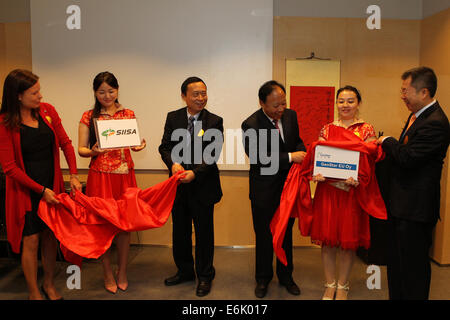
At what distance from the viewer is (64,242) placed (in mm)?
2650

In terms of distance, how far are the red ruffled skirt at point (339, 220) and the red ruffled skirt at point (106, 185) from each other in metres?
1.54

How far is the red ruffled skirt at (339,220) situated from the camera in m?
2.67

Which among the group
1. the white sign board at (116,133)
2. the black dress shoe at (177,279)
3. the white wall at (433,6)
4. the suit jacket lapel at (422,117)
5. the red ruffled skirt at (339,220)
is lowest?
the black dress shoe at (177,279)

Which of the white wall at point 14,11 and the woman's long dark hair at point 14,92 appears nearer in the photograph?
the woman's long dark hair at point 14,92

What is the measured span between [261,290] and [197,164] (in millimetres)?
1128

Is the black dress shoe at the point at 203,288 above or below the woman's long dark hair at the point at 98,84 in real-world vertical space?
below

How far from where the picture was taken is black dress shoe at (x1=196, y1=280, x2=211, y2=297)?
2.99m

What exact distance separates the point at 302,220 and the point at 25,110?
2.17 m

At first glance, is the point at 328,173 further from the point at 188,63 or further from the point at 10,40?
the point at 10,40

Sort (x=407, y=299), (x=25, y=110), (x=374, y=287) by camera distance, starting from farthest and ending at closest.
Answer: (x=374, y=287) → (x=25, y=110) → (x=407, y=299)

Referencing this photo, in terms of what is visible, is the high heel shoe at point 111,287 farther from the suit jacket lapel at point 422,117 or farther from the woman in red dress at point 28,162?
the suit jacket lapel at point 422,117

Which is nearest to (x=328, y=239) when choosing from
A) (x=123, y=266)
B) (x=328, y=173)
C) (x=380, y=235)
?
(x=328, y=173)

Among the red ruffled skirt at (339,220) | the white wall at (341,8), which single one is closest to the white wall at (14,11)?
the white wall at (341,8)

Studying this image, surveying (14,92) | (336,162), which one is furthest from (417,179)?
(14,92)
